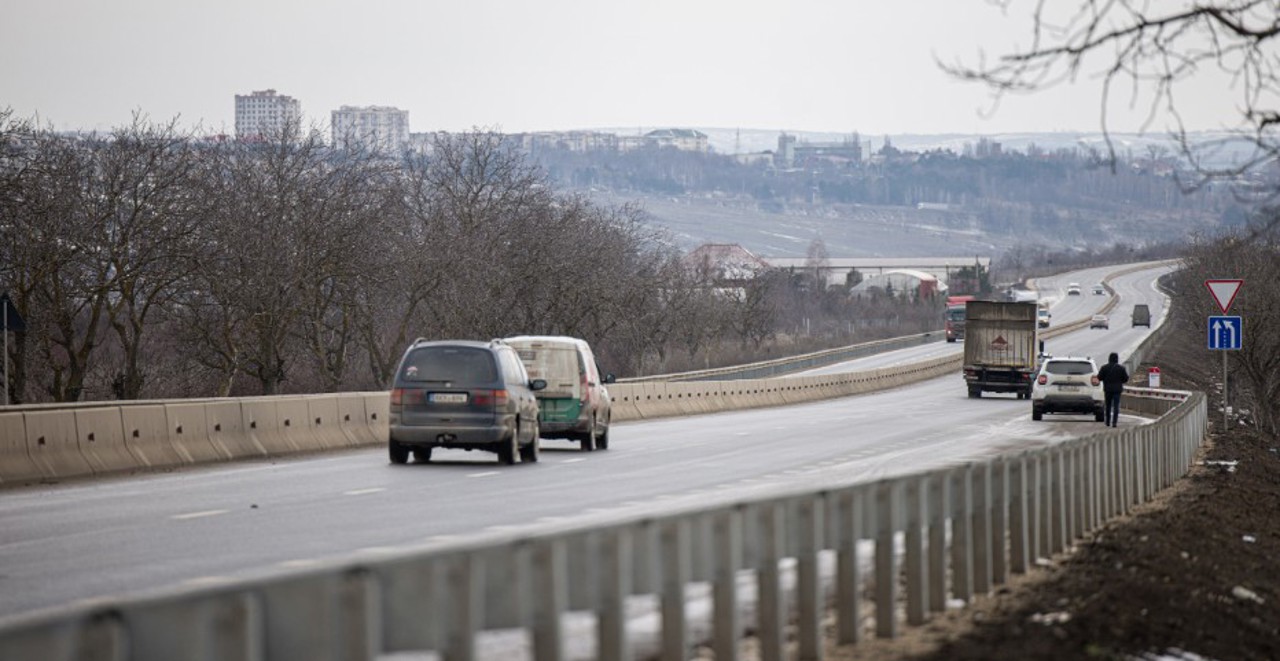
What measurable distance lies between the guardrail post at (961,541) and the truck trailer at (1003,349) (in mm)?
60353

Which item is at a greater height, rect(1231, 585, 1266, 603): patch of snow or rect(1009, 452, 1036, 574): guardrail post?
rect(1009, 452, 1036, 574): guardrail post

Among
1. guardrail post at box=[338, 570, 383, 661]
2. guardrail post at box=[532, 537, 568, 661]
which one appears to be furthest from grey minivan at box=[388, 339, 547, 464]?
guardrail post at box=[338, 570, 383, 661]

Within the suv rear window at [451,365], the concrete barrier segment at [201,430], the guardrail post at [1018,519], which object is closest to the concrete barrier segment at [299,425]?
the concrete barrier segment at [201,430]

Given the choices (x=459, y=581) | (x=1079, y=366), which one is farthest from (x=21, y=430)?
(x=1079, y=366)

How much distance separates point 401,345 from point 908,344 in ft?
238

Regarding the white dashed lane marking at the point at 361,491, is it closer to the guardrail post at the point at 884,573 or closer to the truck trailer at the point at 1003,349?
the guardrail post at the point at 884,573

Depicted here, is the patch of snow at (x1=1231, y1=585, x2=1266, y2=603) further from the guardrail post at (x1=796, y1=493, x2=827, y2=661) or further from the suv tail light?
the suv tail light

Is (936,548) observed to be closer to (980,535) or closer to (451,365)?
(980,535)

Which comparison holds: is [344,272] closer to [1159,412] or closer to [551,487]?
[1159,412]

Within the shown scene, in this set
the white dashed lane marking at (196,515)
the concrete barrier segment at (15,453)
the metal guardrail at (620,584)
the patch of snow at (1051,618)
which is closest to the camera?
the metal guardrail at (620,584)

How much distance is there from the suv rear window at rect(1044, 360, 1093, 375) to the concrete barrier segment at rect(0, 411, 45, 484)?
110 feet

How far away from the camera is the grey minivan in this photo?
28672mm

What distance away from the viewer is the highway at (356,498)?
593 inches

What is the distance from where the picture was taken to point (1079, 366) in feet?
176
